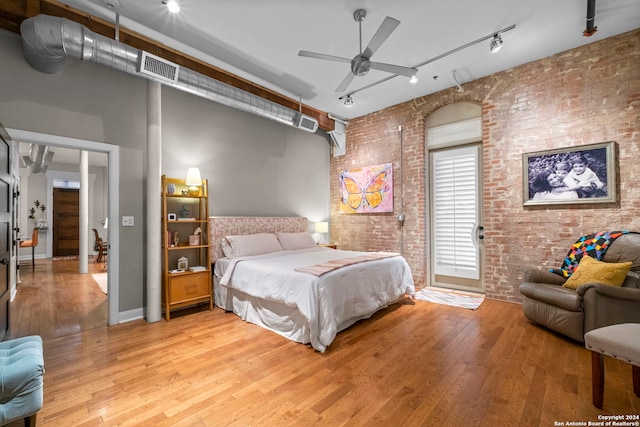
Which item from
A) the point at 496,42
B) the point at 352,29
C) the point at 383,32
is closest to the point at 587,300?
the point at 496,42

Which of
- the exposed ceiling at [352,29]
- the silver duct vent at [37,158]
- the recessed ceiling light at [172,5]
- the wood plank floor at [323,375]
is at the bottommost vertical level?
the wood plank floor at [323,375]

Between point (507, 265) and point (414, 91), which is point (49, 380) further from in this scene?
point (414, 91)

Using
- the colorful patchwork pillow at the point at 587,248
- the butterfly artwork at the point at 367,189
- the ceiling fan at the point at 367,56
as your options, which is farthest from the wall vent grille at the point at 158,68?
the colorful patchwork pillow at the point at 587,248

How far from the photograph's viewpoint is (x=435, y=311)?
381 cm

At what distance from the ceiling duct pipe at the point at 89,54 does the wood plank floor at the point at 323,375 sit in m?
2.86

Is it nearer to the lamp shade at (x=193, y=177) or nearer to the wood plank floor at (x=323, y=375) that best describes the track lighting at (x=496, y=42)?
the wood plank floor at (x=323, y=375)

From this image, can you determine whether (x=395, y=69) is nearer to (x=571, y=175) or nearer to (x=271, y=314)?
(x=571, y=175)

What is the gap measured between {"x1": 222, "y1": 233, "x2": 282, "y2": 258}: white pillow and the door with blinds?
292cm

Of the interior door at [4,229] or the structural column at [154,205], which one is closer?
the interior door at [4,229]

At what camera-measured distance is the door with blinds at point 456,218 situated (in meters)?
4.64

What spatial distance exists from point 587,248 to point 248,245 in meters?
4.28

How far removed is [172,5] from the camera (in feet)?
8.99

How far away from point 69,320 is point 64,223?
743cm

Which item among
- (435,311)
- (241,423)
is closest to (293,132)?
(435,311)
